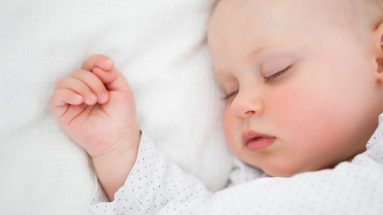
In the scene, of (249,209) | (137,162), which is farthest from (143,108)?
(249,209)

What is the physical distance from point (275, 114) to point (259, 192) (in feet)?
0.56

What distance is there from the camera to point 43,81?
3.45 ft

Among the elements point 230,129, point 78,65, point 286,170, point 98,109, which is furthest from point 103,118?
point 286,170

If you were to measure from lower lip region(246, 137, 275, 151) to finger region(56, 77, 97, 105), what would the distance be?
1.23ft

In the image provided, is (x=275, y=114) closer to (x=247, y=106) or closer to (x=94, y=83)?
(x=247, y=106)

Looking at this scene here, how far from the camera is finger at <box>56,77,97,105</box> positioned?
103 cm

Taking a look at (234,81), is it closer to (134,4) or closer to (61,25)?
(134,4)

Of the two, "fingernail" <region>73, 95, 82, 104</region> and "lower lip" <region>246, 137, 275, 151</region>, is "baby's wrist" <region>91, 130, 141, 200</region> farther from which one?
"lower lip" <region>246, 137, 275, 151</region>

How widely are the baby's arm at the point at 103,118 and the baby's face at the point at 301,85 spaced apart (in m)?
0.25

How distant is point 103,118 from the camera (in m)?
1.08

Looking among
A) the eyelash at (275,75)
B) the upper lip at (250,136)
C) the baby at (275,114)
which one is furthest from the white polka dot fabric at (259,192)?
the eyelash at (275,75)

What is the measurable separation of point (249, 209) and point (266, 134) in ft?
0.61

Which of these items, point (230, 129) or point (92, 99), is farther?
point (230, 129)

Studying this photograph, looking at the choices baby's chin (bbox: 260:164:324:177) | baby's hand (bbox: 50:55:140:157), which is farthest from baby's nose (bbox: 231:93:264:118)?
baby's hand (bbox: 50:55:140:157)
